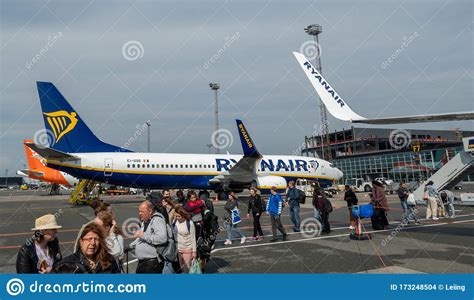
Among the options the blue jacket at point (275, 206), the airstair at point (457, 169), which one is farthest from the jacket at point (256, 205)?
the airstair at point (457, 169)

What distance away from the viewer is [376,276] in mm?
3498

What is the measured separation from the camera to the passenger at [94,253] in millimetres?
3145

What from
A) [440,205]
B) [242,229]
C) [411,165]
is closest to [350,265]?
[242,229]

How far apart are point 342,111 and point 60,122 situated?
2183 cm

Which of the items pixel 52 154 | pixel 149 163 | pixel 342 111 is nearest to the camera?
pixel 342 111

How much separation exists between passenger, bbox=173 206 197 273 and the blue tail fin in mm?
21530

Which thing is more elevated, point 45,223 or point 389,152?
point 389,152

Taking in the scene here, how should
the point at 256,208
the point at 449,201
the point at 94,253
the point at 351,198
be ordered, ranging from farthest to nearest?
the point at 449,201, the point at 351,198, the point at 256,208, the point at 94,253

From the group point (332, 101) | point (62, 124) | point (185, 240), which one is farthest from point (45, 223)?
point (62, 124)

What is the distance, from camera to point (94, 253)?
3.22 metres

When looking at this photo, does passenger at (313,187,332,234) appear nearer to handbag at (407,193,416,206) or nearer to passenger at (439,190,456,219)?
handbag at (407,193,416,206)

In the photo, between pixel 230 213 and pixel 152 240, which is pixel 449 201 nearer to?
pixel 230 213

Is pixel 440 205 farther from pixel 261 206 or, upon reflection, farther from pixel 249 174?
pixel 249 174

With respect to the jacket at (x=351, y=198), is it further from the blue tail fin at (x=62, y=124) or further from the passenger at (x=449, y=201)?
the blue tail fin at (x=62, y=124)
